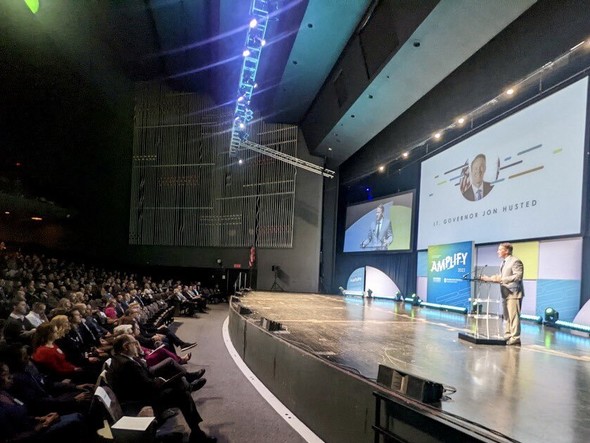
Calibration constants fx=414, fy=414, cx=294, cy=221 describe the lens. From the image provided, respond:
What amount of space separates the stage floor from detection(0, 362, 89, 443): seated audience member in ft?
6.12

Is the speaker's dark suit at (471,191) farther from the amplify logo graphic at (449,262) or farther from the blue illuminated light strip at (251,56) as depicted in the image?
the blue illuminated light strip at (251,56)

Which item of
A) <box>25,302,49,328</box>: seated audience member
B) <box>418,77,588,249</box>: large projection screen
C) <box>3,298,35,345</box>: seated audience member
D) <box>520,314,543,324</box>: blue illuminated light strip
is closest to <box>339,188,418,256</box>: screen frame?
<box>418,77,588,249</box>: large projection screen

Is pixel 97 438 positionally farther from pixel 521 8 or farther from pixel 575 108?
pixel 521 8

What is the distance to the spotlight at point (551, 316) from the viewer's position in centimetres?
729

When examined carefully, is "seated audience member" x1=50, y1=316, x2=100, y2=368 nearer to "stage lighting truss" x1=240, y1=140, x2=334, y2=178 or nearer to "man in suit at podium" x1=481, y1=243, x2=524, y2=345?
"man in suit at podium" x1=481, y1=243, x2=524, y2=345

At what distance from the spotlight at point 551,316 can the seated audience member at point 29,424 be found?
7.47m

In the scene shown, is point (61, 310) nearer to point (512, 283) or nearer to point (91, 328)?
point (91, 328)

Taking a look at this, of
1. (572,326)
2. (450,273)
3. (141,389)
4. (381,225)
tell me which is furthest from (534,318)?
(141,389)

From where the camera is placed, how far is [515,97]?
27.2ft

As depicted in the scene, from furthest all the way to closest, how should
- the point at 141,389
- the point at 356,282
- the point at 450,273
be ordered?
1. the point at 356,282
2. the point at 450,273
3. the point at 141,389

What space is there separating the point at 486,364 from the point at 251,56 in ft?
31.7

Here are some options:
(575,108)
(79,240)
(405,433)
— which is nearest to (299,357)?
(405,433)

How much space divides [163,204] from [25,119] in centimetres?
610

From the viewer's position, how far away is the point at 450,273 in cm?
966
